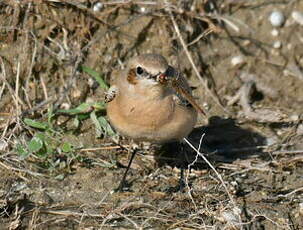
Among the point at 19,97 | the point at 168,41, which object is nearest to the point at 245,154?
the point at 168,41

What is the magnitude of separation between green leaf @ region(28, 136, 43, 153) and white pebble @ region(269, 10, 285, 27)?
3.41m

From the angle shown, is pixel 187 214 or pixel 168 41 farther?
pixel 168 41

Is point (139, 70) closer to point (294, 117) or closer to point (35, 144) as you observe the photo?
point (35, 144)

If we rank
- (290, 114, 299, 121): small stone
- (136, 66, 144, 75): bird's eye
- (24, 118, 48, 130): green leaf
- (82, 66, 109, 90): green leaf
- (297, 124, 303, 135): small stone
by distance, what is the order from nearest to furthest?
1. (136, 66, 144, 75): bird's eye
2. (24, 118, 48, 130): green leaf
3. (297, 124, 303, 135): small stone
4. (82, 66, 109, 90): green leaf
5. (290, 114, 299, 121): small stone

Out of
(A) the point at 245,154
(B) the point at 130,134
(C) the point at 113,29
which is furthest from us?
(C) the point at 113,29

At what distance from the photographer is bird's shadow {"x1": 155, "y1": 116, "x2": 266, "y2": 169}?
6551 millimetres

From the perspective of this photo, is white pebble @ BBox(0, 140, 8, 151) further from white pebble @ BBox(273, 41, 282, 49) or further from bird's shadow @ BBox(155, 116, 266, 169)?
white pebble @ BBox(273, 41, 282, 49)

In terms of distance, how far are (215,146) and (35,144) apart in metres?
2.02

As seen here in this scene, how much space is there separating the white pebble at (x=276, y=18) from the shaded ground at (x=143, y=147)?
61 millimetres

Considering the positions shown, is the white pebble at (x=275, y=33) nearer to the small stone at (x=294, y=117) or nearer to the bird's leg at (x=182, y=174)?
the small stone at (x=294, y=117)

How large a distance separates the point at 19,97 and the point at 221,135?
2297mm

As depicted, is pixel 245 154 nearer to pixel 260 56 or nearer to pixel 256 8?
pixel 260 56

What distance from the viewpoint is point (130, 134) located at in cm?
584

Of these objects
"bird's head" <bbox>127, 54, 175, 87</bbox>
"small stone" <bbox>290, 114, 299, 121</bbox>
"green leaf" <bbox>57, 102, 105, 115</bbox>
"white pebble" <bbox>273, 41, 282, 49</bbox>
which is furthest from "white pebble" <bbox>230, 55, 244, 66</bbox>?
"bird's head" <bbox>127, 54, 175, 87</bbox>
